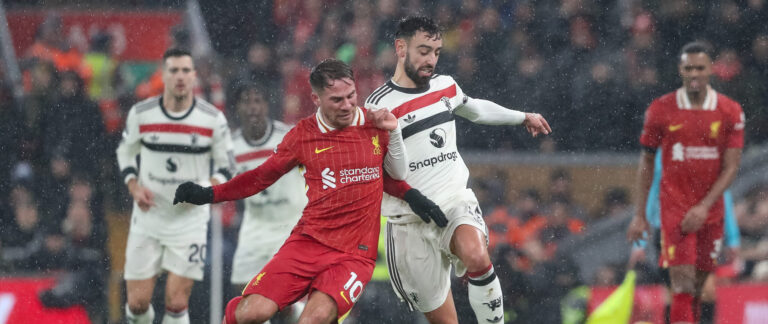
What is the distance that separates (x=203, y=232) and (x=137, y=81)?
3.94 metres

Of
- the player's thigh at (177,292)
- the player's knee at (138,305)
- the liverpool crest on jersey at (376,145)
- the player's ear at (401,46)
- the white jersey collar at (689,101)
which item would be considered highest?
the player's ear at (401,46)

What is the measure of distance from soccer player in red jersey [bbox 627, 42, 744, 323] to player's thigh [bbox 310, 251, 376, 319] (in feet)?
9.22

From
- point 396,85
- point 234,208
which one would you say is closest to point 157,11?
point 234,208

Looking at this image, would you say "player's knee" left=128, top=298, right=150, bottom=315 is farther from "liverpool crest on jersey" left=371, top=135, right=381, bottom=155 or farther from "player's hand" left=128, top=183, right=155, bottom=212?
"liverpool crest on jersey" left=371, top=135, right=381, bottom=155

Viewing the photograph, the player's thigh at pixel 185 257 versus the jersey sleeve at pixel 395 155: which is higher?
the jersey sleeve at pixel 395 155

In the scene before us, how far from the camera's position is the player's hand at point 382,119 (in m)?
5.92

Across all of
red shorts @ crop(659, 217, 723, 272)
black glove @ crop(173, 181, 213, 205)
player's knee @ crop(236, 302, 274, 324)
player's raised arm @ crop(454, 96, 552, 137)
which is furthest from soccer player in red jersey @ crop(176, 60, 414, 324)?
red shorts @ crop(659, 217, 723, 272)

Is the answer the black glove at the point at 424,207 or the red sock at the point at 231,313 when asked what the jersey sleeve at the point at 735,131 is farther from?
the red sock at the point at 231,313

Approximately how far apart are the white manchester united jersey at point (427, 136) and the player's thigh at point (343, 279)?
2.30 feet

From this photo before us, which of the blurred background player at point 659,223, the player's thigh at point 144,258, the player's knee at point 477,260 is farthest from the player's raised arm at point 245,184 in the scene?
the blurred background player at point 659,223

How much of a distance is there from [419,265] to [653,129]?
2.32 metres

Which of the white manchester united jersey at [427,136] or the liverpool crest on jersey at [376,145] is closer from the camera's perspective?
the liverpool crest on jersey at [376,145]

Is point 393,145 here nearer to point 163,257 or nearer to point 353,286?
point 353,286

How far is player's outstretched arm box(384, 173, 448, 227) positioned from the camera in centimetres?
626
